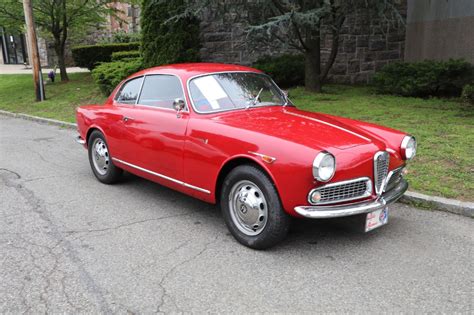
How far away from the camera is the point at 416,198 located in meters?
5.12

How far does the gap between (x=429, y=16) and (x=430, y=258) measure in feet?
34.8

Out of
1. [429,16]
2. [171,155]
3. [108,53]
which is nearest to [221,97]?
[171,155]

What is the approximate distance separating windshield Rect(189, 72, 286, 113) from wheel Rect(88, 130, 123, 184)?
1768mm

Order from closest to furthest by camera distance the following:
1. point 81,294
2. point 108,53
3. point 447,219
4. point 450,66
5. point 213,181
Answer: point 81,294, point 213,181, point 447,219, point 450,66, point 108,53

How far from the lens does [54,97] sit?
1588 centimetres

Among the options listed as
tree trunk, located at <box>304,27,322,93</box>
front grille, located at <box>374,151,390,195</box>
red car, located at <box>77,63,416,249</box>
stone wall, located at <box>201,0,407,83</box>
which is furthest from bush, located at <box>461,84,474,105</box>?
front grille, located at <box>374,151,390,195</box>

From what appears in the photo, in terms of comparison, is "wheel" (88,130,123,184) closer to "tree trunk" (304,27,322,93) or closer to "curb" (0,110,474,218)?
"curb" (0,110,474,218)

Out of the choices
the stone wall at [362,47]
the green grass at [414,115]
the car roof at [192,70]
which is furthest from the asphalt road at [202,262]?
the stone wall at [362,47]

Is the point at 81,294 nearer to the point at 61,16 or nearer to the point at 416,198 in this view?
the point at 416,198

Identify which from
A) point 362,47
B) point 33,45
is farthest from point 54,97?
point 362,47

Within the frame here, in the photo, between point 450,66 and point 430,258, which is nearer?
point 430,258

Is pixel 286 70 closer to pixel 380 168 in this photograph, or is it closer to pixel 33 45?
pixel 33 45

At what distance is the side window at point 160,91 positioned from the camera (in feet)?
16.5

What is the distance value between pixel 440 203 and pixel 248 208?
7.53ft
